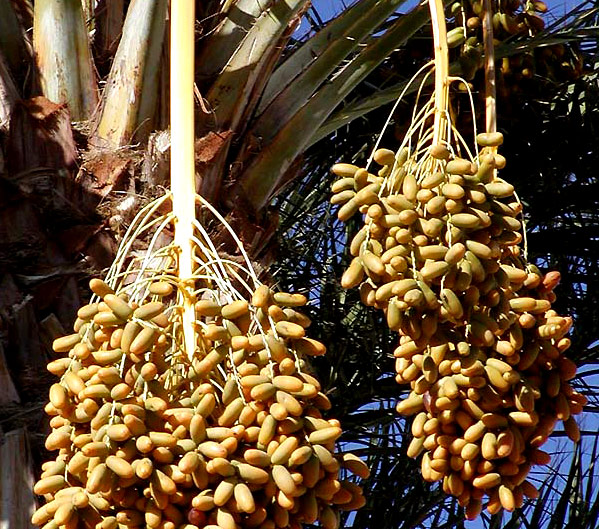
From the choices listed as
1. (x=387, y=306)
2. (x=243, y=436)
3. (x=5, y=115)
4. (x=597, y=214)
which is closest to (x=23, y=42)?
(x=5, y=115)

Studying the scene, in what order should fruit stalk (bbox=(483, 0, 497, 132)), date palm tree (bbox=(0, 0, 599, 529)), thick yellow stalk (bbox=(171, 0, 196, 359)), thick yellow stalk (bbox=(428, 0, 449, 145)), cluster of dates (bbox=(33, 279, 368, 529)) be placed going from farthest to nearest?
date palm tree (bbox=(0, 0, 599, 529)) → fruit stalk (bbox=(483, 0, 497, 132)) → thick yellow stalk (bbox=(428, 0, 449, 145)) → thick yellow stalk (bbox=(171, 0, 196, 359)) → cluster of dates (bbox=(33, 279, 368, 529))

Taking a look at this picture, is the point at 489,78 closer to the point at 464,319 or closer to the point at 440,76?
the point at 440,76

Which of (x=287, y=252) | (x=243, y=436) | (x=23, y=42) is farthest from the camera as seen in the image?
(x=287, y=252)

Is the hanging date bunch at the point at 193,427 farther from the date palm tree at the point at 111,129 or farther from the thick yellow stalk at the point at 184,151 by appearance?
the date palm tree at the point at 111,129

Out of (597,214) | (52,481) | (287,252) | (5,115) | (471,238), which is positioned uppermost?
(597,214)

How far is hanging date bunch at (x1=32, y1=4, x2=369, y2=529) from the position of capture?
113 cm

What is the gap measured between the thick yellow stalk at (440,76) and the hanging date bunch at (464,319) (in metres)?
0.05

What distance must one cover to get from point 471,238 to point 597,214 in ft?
8.11

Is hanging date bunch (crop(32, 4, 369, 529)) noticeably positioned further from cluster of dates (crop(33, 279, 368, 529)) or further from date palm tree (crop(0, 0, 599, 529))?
date palm tree (crop(0, 0, 599, 529))

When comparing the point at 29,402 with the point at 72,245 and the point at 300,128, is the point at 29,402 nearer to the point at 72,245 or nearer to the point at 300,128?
the point at 72,245

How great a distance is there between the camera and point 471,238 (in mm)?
1336

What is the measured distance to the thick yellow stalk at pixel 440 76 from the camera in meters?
1.48

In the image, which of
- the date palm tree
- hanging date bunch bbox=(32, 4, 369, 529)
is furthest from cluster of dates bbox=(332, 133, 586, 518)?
the date palm tree

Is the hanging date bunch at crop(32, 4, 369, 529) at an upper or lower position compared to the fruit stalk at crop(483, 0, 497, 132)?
lower
